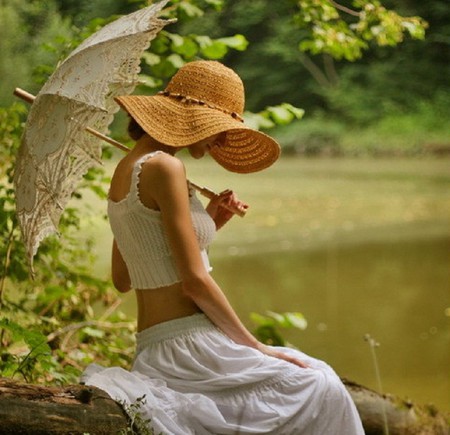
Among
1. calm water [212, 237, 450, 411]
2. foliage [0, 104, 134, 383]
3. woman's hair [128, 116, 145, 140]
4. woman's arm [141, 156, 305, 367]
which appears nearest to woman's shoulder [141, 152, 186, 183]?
woman's arm [141, 156, 305, 367]

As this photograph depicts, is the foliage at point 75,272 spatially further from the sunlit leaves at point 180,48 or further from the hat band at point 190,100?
the hat band at point 190,100

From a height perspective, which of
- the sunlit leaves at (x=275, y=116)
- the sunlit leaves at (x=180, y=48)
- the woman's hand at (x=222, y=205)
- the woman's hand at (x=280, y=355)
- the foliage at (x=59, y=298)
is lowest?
the foliage at (x=59, y=298)

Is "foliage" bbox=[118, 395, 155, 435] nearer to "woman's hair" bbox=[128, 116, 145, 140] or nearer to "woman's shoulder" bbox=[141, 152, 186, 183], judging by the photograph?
"woman's shoulder" bbox=[141, 152, 186, 183]

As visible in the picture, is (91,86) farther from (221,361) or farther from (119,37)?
(221,361)

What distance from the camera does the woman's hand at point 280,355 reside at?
185 cm

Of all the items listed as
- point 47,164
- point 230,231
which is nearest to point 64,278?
point 47,164

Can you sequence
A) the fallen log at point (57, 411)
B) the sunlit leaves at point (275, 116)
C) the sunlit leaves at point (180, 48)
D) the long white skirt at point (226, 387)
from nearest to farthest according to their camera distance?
the fallen log at point (57, 411) < the long white skirt at point (226, 387) < the sunlit leaves at point (275, 116) < the sunlit leaves at point (180, 48)

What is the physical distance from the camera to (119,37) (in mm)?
1861

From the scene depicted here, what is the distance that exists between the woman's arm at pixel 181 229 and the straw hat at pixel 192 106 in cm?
7

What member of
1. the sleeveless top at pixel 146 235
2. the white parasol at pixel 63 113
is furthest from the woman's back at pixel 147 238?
the white parasol at pixel 63 113

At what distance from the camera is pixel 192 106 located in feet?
6.10

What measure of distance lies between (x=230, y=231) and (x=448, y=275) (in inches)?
101

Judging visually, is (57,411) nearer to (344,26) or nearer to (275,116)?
(275,116)

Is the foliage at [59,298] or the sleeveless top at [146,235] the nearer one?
the sleeveless top at [146,235]
